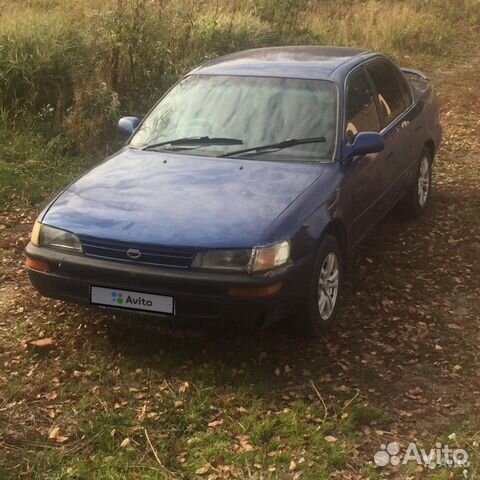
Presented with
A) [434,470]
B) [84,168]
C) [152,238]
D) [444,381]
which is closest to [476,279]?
[444,381]

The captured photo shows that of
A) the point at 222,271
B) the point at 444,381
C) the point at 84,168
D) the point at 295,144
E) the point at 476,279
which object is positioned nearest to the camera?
the point at 222,271

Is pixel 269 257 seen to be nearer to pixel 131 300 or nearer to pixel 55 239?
pixel 131 300

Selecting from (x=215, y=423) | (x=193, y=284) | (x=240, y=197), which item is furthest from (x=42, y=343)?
(x=240, y=197)

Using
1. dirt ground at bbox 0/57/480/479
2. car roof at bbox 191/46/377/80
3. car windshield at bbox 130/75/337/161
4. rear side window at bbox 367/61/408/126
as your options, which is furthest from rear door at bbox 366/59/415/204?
car windshield at bbox 130/75/337/161

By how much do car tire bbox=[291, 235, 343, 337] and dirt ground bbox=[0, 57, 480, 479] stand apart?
0.15m

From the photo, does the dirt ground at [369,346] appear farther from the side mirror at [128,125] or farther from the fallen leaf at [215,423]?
the side mirror at [128,125]

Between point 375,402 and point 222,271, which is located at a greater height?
point 222,271

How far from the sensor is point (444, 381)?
4121mm

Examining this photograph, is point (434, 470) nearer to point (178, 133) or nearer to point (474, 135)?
point (178, 133)

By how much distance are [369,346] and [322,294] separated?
17.1 inches

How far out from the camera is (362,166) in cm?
502

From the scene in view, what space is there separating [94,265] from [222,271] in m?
0.73

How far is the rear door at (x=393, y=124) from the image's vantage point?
565 centimetres

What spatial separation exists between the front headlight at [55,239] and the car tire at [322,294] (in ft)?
4.39
